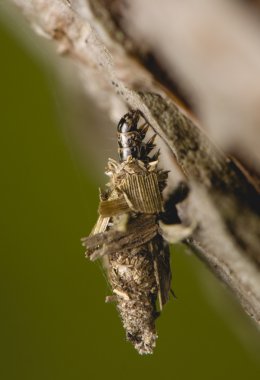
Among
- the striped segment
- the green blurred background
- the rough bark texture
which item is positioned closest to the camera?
the rough bark texture

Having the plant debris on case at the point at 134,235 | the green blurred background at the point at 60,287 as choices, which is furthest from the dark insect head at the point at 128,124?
the green blurred background at the point at 60,287

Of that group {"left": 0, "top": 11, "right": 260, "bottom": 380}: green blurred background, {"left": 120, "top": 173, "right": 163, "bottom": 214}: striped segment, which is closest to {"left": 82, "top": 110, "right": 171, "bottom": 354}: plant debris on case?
{"left": 120, "top": 173, "right": 163, "bottom": 214}: striped segment

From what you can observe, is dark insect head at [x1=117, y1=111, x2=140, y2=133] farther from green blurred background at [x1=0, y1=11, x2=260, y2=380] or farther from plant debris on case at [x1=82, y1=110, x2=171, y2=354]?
green blurred background at [x1=0, y1=11, x2=260, y2=380]

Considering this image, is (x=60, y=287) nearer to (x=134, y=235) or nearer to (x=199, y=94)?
(x=134, y=235)

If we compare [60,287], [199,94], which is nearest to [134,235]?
[199,94]

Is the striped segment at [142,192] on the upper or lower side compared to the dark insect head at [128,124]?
lower

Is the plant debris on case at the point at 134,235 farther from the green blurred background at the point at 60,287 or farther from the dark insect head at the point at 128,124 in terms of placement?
the green blurred background at the point at 60,287
